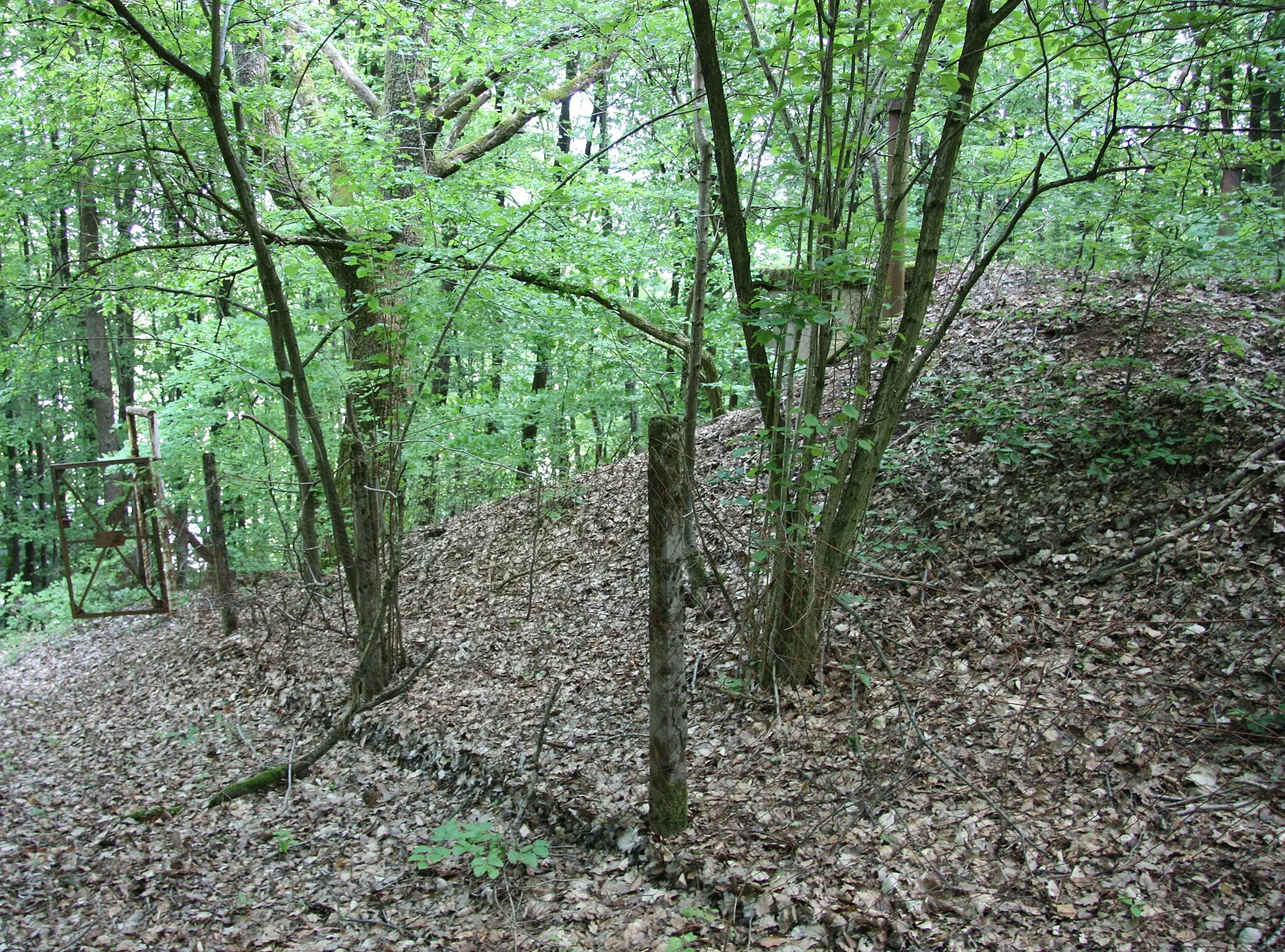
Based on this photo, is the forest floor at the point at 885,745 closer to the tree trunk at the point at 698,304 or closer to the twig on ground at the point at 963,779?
the twig on ground at the point at 963,779

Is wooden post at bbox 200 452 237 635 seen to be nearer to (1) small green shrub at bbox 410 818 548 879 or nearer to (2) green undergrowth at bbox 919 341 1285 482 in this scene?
(1) small green shrub at bbox 410 818 548 879

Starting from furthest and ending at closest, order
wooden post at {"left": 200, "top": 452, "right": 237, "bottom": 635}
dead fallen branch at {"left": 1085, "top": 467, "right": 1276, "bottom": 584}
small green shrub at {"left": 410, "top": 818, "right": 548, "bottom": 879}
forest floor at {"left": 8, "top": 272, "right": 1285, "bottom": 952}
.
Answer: wooden post at {"left": 200, "top": 452, "right": 237, "bottom": 635} < dead fallen branch at {"left": 1085, "top": 467, "right": 1276, "bottom": 584} < small green shrub at {"left": 410, "top": 818, "right": 548, "bottom": 879} < forest floor at {"left": 8, "top": 272, "right": 1285, "bottom": 952}

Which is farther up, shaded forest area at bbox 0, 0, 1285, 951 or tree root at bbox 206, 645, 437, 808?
shaded forest area at bbox 0, 0, 1285, 951

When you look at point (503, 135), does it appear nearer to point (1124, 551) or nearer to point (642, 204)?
point (642, 204)

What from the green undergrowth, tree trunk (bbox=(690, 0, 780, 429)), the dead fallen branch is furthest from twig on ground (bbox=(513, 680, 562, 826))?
the green undergrowth

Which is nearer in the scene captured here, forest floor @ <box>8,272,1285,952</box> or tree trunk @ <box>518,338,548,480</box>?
forest floor @ <box>8,272,1285,952</box>

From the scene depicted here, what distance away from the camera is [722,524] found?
416 centimetres

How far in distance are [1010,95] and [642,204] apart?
196 inches

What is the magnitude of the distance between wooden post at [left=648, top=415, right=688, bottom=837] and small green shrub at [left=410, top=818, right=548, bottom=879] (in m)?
0.63

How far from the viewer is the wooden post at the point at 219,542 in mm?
8055

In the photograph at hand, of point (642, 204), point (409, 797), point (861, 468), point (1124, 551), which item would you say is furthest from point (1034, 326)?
point (409, 797)

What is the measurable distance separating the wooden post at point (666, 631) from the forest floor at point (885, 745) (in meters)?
0.21

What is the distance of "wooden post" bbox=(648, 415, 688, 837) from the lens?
3451mm

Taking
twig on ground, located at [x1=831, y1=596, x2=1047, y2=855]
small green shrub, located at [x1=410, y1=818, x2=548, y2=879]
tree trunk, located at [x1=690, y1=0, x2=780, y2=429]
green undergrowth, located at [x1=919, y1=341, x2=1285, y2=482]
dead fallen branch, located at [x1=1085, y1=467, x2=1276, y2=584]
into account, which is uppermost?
tree trunk, located at [x1=690, y1=0, x2=780, y2=429]
